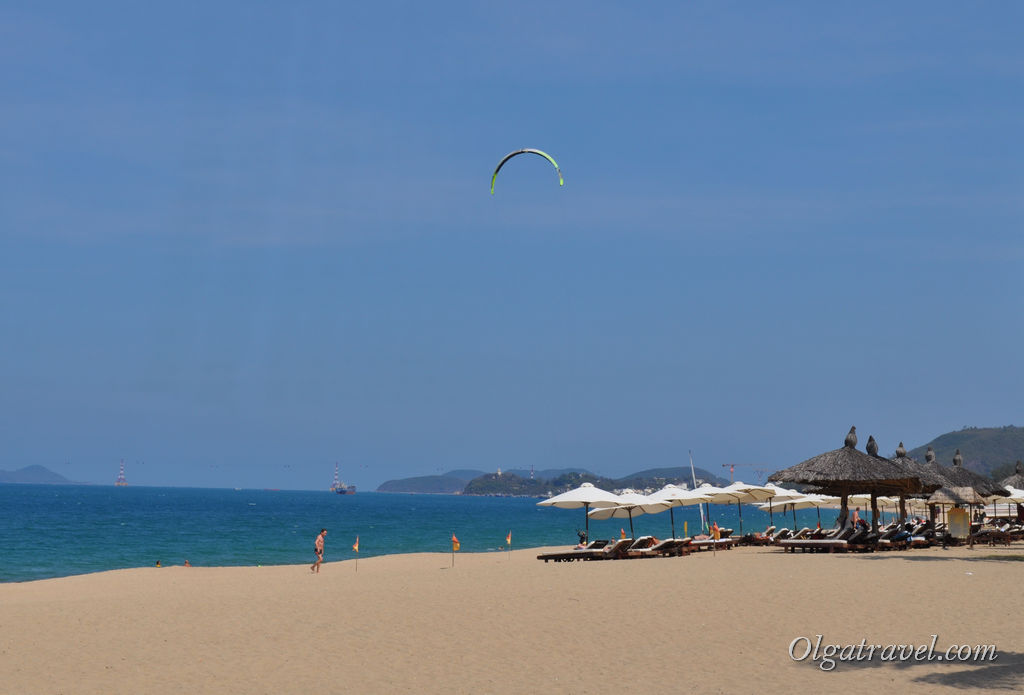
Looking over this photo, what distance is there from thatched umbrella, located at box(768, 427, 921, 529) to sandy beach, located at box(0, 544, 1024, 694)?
229 inches

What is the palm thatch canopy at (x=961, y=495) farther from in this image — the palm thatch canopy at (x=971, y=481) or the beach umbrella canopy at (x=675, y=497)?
the beach umbrella canopy at (x=675, y=497)

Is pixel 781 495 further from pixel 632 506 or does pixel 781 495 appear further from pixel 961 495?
pixel 632 506

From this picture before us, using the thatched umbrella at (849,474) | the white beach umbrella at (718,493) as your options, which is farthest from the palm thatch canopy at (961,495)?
the white beach umbrella at (718,493)

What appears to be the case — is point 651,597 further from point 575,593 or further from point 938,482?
point 938,482

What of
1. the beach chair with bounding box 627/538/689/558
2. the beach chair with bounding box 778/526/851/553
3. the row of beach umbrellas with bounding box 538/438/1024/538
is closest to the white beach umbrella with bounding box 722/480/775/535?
the row of beach umbrellas with bounding box 538/438/1024/538

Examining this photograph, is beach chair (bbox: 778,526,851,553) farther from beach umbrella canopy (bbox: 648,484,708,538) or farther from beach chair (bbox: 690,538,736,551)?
beach umbrella canopy (bbox: 648,484,708,538)

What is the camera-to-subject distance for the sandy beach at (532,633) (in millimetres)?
10312

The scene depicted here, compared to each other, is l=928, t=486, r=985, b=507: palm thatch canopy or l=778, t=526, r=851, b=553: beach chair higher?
l=928, t=486, r=985, b=507: palm thatch canopy

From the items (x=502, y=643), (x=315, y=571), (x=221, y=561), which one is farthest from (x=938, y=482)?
(x=221, y=561)

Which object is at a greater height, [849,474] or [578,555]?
[849,474]

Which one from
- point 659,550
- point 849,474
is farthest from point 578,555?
point 849,474

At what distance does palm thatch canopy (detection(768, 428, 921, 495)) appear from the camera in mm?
26531

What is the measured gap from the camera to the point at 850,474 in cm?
2648

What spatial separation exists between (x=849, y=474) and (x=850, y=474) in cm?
3
